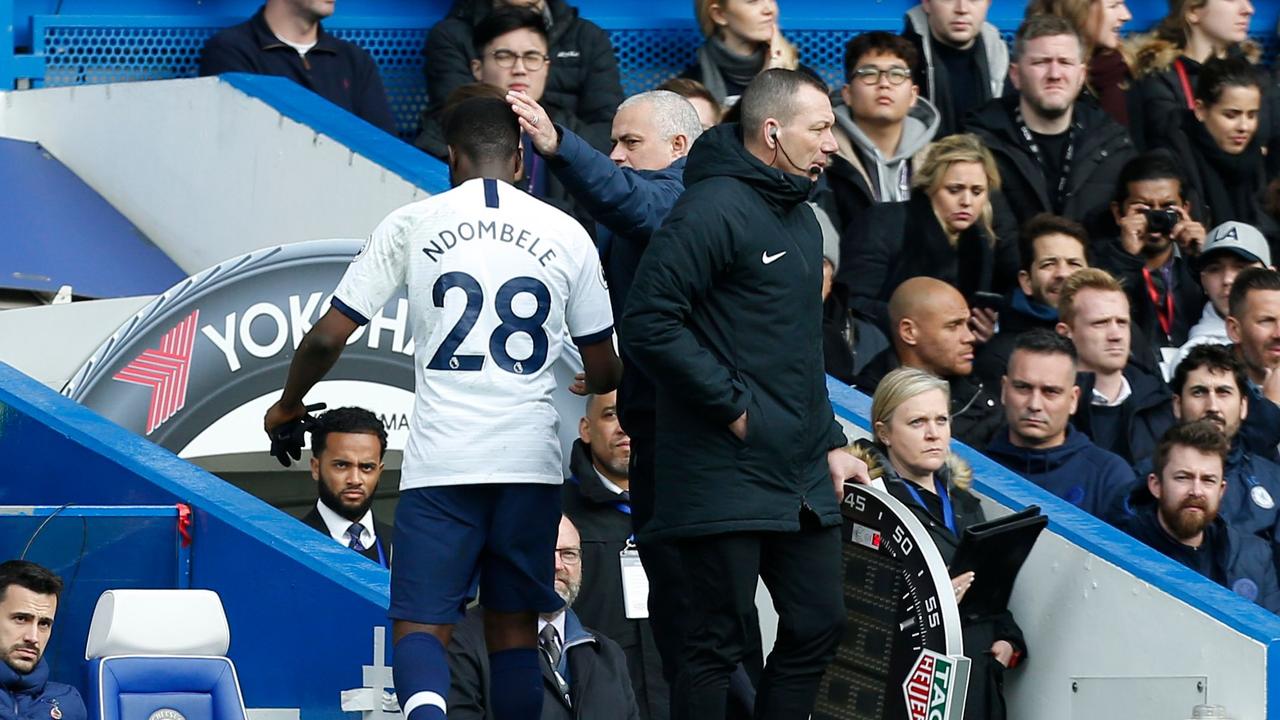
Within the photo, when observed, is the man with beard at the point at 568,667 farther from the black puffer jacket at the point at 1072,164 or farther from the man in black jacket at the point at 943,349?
the black puffer jacket at the point at 1072,164

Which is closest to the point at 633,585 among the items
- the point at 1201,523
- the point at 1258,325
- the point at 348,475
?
the point at 348,475

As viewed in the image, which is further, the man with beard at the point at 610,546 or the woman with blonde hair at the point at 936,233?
the woman with blonde hair at the point at 936,233

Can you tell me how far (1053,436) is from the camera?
27.2 ft

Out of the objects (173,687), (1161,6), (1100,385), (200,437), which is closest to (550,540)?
(173,687)

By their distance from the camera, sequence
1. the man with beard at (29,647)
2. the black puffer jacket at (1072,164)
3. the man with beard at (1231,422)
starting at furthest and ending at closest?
the black puffer jacket at (1072,164) < the man with beard at (1231,422) < the man with beard at (29,647)

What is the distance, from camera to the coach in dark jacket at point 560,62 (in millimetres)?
10367

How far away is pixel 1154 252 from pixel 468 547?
17.1 feet

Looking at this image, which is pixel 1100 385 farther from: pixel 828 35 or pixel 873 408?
pixel 828 35

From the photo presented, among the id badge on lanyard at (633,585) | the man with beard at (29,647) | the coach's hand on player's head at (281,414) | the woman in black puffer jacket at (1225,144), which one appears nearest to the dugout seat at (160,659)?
the man with beard at (29,647)

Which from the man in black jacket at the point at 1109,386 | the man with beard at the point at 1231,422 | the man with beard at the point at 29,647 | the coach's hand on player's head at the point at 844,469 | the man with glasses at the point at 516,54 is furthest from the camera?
the man with glasses at the point at 516,54

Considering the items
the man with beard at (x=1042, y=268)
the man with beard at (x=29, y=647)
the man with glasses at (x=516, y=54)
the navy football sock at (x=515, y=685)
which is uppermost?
the man with glasses at (x=516, y=54)

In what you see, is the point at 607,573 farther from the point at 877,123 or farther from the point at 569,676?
the point at 877,123

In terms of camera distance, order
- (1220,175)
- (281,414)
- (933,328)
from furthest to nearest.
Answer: (1220,175), (933,328), (281,414)

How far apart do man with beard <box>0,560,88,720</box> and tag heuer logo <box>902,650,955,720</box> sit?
8.18 ft
